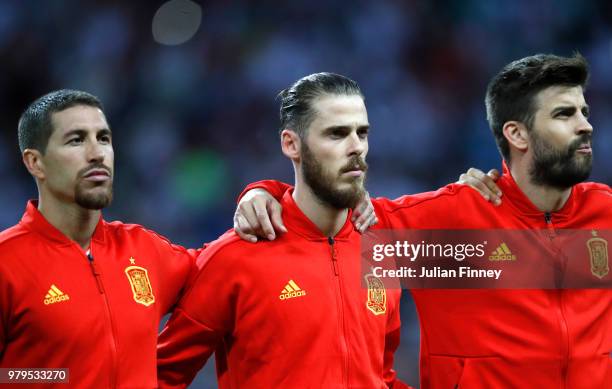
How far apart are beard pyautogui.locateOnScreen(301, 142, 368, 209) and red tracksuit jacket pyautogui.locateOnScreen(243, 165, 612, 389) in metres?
0.28

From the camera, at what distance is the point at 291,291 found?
→ 10.3ft

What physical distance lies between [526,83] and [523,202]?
539mm

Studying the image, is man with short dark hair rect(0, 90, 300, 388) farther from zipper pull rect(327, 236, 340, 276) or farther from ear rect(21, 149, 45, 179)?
zipper pull rect(327, 236, 340, 276)

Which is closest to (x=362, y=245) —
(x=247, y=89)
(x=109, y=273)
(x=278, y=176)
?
(x=109, y=273)

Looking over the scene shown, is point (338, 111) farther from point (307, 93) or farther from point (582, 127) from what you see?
point (582, 127)

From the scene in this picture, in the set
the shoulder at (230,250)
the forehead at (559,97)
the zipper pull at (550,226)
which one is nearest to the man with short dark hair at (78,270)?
the shoulder at (230,250)

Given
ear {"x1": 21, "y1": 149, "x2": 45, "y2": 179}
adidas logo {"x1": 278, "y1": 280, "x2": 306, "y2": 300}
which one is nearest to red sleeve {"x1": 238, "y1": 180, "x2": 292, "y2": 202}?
adidas logo {"x1": 278, "y1": 280, "x2": 306, "y2": 300}

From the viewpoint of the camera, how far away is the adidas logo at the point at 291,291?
10.3 ft

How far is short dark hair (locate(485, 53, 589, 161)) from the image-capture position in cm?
361

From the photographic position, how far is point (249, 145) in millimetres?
A: 7348

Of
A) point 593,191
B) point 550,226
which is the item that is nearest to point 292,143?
point 550,226

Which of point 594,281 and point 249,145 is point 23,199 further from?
point 594,281

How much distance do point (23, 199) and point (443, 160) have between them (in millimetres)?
3587

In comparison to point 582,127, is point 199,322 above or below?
below
